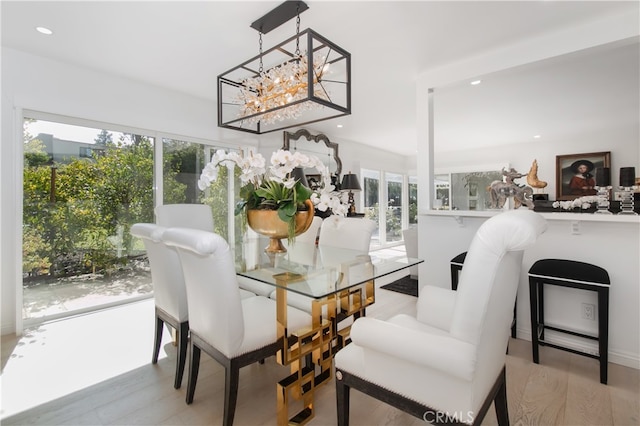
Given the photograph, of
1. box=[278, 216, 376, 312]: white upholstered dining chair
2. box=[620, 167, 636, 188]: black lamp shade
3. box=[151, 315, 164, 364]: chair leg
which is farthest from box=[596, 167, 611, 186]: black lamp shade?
box=[151, 315, 164, 364]: chair leg

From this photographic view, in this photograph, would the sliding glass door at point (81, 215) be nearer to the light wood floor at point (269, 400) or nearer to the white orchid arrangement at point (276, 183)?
the light wood floor at point (269, 400)

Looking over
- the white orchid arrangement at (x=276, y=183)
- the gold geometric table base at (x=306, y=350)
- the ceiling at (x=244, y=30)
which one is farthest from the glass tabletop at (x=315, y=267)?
the ceiling at (x=244, y=30)

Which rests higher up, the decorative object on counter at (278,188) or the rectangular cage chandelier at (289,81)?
the rectangular cage chandelier at (289,81)

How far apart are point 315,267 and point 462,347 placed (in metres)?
1.02

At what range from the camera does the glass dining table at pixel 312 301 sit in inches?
61.0

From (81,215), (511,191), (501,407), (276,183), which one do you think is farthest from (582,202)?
(81,215)

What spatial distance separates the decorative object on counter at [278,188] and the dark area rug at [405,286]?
7.17ft

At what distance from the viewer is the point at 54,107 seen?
2930 mm

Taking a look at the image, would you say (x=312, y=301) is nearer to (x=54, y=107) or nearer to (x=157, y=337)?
(x=157, y=337)

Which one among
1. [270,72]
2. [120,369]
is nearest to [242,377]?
[120,369]

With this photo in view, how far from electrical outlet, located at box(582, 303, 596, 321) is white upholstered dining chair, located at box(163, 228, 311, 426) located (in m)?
2.21

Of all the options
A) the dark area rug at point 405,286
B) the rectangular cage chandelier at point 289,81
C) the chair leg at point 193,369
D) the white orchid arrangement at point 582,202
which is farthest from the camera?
the dark area rug at point 405,286

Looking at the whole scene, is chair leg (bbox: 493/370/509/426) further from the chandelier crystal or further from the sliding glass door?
the sliding glass door

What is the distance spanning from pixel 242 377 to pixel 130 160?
9.22 feet
